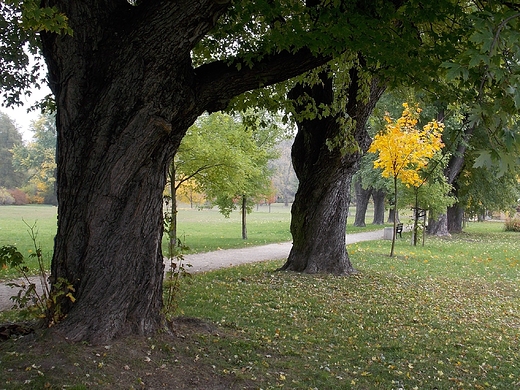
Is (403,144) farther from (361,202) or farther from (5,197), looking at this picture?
(5,197)

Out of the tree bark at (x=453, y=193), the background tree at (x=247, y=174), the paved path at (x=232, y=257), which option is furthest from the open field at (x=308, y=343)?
the tree bark at (x=453, y=193)

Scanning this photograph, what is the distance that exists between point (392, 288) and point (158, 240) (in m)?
6.65

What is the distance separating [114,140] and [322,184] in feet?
21.2

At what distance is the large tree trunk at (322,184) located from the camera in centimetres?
1019

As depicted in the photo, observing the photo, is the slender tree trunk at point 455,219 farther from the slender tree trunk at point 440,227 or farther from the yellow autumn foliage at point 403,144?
the yellow autumn foliage at point 403,144

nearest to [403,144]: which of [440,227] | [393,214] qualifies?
[393,214]

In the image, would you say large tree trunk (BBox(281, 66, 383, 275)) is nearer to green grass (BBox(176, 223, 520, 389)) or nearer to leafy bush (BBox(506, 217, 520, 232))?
green grass (BBox(176, 223, 520, 389))

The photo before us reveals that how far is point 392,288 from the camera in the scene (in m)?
10.1

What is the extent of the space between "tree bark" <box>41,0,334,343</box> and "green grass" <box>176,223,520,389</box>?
1236 millimetres

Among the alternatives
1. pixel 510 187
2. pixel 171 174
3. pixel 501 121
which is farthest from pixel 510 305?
pixel 510 187

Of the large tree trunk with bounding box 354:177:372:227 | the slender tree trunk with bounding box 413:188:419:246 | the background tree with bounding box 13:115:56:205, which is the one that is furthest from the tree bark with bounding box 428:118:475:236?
the background tree with bounding box 13:115:56:205

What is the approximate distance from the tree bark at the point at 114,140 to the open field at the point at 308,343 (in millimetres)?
503

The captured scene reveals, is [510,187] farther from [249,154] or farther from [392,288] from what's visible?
[392,288]

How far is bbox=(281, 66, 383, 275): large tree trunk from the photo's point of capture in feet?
33.4
